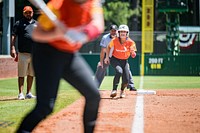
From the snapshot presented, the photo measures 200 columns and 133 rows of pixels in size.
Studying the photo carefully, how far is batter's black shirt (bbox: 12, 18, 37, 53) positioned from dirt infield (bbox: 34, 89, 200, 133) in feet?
6.10

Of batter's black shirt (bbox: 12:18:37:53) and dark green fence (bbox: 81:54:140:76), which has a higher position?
batter's black shirt (bbox: 12:18:37:53)

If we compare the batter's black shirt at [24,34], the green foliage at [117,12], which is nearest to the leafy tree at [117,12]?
the green foliage at [117,12]

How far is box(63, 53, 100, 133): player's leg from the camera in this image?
5.19 m

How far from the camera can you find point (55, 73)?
16.4 feet

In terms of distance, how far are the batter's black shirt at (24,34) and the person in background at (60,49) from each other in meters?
6.97

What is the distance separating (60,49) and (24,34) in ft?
24.1

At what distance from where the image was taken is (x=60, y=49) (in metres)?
5.00

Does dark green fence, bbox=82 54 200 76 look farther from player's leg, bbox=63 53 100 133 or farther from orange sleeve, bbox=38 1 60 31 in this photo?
orange sleeve, bbox=38 1 60 31

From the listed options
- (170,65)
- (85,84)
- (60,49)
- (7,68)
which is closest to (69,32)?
(60,49)

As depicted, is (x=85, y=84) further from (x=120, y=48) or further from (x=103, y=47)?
(x=103, y=47)

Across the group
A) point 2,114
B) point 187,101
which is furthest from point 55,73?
point 187,101

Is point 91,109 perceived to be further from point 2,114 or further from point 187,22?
point 187,22

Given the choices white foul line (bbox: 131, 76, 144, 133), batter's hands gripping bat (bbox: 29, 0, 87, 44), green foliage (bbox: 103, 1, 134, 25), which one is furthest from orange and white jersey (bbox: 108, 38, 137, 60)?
→ green foliage (bbox: 103, 1, 134, 25)

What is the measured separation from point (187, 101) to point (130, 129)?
502 centimetres
